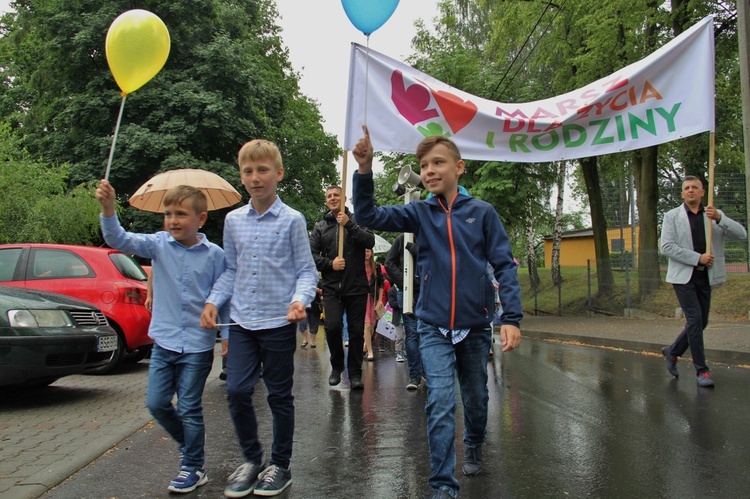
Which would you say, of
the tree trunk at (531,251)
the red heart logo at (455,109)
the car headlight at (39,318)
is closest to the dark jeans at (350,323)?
the red heart logo at (455,109)

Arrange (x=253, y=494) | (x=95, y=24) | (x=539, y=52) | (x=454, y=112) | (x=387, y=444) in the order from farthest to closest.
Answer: (x=95, y=24) < (x=539, y=52) < (x=454, y=112) < (x=387, y=444) < (x=253, y=494)

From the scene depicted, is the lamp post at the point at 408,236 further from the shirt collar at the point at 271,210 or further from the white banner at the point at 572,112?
the shirt collar at the point at 271,210

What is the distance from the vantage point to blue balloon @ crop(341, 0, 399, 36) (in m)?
4.68

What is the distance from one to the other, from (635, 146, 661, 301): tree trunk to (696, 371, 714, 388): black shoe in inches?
455

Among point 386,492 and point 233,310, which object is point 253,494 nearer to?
point 386,492

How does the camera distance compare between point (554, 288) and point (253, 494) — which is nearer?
point (253, 494)

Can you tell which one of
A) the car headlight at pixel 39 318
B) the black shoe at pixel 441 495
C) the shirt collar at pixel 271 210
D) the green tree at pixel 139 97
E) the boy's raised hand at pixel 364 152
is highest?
the green tree at pixel 139 97

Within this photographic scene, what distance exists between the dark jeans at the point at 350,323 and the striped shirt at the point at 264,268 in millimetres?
3083

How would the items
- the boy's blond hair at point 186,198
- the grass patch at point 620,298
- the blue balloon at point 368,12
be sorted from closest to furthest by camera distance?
A: the boy's blond hair at point 186,198, the blue balloon at point 368,12, the grass patch at point 620,298

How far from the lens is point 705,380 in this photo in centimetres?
676

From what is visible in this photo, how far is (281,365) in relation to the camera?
3.81m

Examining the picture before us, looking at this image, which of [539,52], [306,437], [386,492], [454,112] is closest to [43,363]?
[306,437]

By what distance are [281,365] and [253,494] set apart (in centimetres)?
70

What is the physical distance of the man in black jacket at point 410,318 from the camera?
23.4ft
